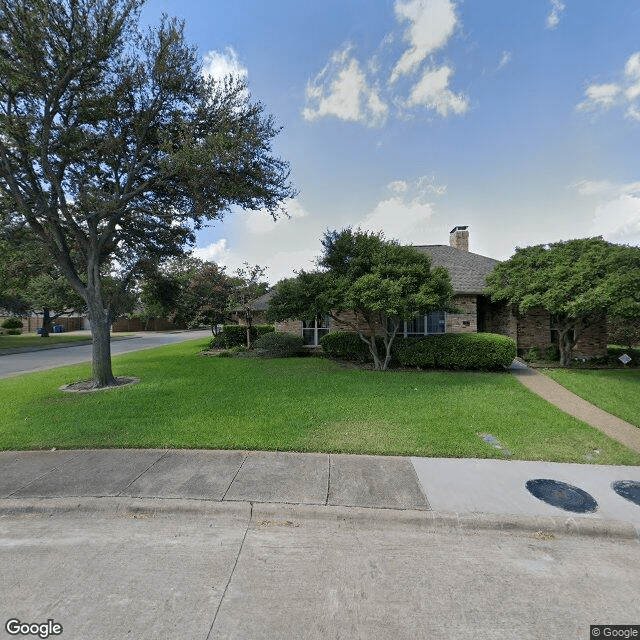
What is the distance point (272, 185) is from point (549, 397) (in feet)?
29.4

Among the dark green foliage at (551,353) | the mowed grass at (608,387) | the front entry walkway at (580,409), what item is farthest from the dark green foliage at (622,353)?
the front entry walkway at (580,409)

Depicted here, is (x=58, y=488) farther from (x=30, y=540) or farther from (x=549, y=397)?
(x=549, y=397)

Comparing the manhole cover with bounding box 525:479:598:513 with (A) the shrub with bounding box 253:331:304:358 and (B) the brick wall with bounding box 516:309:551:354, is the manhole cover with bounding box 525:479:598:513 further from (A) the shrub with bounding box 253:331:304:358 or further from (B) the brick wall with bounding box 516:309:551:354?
(A) the shrub with bounding box 253:331:304:358

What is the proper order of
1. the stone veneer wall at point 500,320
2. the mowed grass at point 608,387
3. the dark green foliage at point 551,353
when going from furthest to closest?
the stone veneer wall at point 500,320
the dark green foliage at point 551,353
the mowed grass at point 608,387

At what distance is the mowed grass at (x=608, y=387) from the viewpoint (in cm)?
683

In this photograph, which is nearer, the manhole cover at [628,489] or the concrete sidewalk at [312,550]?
the concrete sidewalk at [312,550]

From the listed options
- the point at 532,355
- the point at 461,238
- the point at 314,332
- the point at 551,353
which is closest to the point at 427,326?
the point at 532,355

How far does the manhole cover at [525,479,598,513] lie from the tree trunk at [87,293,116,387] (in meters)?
9.77

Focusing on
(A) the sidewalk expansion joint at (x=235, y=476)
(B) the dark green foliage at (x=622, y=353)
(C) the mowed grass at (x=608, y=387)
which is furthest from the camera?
(B) the dark green foliage at (x=622, y=353)

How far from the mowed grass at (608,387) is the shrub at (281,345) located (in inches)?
368

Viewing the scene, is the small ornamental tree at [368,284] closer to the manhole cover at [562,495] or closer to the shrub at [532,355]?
the shrub at [532,355]

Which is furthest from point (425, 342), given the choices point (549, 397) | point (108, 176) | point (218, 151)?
point (108, 176)

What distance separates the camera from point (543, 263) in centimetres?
1138

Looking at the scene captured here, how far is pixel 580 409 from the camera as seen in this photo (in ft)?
22.7
